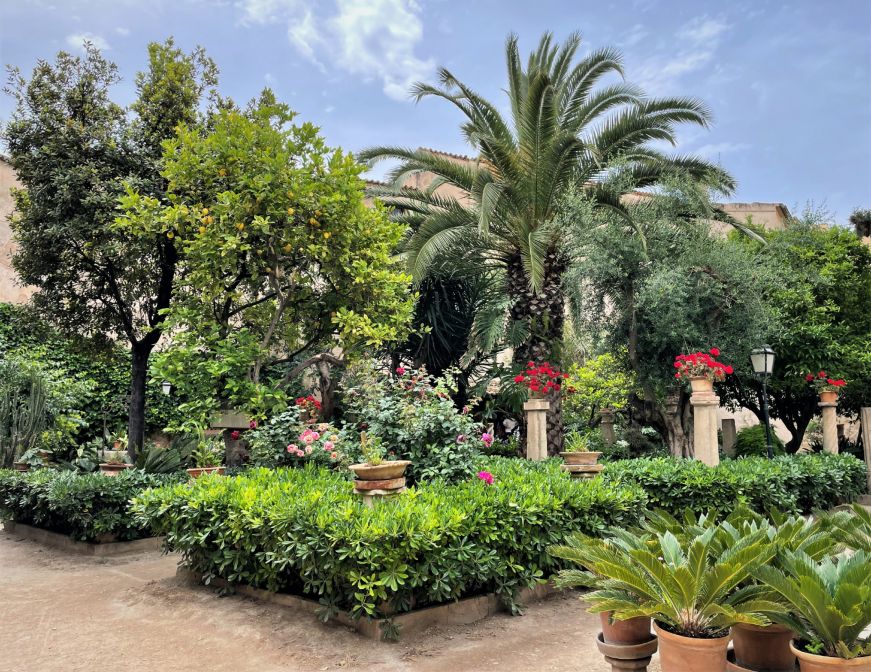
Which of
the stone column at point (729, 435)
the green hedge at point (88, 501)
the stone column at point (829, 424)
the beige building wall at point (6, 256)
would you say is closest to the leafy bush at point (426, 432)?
the green hedge at point (88, 501)

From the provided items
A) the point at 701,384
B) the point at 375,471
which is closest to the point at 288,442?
the point at 375,471

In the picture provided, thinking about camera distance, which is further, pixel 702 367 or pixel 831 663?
pixel 702 367

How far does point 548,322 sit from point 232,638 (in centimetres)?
761

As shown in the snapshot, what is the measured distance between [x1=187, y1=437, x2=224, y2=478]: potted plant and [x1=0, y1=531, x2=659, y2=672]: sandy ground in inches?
98.3

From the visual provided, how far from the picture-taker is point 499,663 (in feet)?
13.1

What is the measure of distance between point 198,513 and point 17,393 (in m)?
8.16

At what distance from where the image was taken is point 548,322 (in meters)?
10.7

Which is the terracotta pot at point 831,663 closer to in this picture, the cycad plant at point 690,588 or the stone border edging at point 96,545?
the cycad plant at point 690,588

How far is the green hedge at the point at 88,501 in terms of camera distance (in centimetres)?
753

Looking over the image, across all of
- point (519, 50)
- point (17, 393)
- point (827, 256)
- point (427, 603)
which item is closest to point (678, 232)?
point (519, 50)

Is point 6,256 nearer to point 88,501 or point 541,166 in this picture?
point 88,501

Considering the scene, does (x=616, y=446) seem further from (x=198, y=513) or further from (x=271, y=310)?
(x=198, y=513)

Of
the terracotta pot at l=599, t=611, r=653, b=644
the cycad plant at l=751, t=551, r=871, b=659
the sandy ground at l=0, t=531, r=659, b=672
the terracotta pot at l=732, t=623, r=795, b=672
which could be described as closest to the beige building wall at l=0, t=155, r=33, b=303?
the sandy ground at l=0, t=531, r=659, b=672

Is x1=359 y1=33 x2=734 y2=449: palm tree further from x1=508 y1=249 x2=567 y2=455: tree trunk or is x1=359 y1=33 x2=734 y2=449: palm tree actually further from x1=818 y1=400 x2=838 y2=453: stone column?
x1=818 y1=400 x2=838 y2=453: stone column
